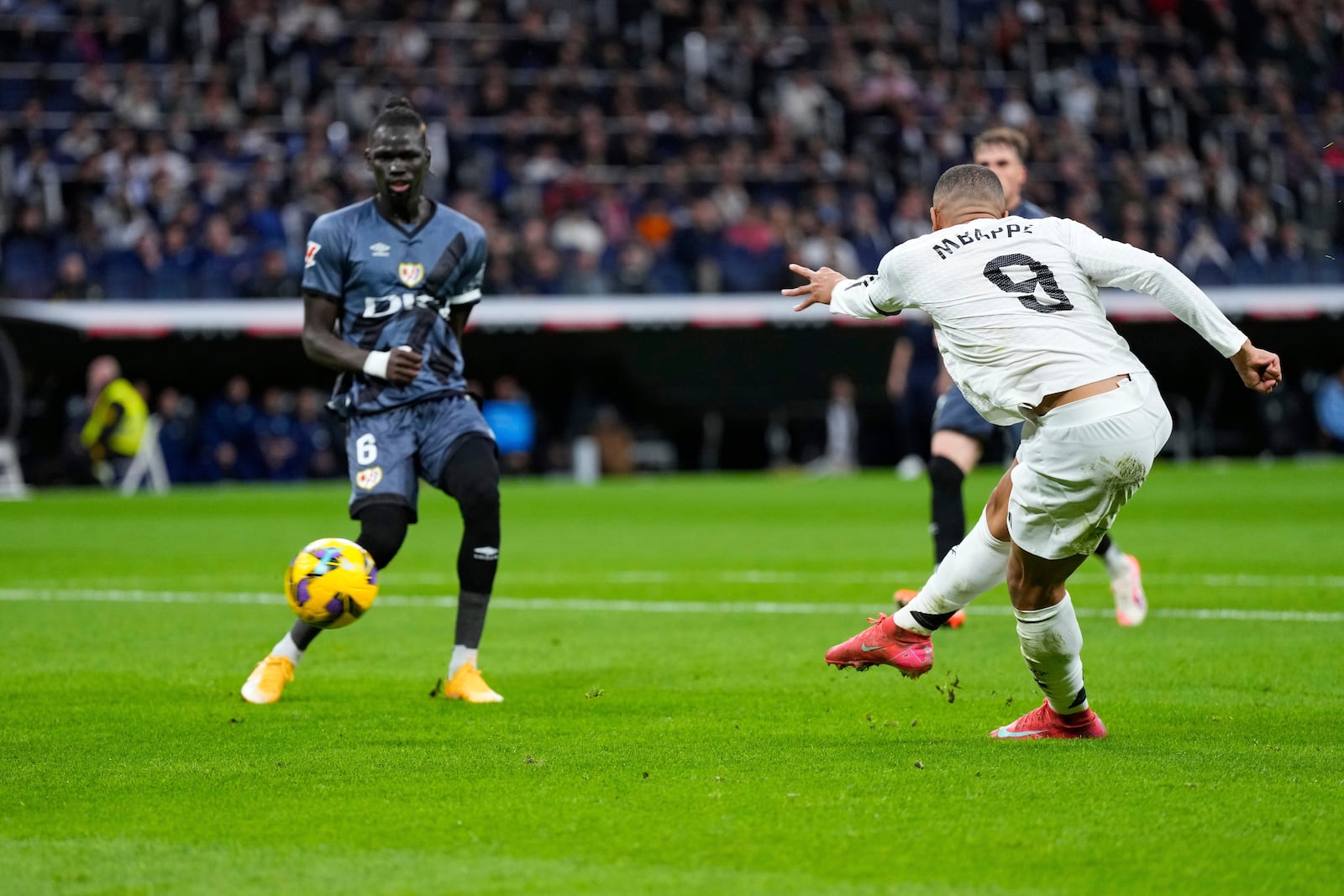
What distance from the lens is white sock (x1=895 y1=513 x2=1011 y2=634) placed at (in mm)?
5875

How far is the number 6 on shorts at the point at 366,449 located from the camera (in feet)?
23.5

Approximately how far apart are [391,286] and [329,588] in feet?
4.55

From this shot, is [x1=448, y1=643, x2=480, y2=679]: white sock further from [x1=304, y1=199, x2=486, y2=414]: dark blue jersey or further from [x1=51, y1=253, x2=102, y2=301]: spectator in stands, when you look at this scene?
[x1=51, y1=253, x2=102, y2=301]: spectator in stands

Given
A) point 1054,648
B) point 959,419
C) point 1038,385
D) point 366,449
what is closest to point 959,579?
point 1054,648

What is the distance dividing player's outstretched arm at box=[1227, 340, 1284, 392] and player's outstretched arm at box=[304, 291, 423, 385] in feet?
10.5

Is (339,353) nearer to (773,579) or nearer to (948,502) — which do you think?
(948,502)

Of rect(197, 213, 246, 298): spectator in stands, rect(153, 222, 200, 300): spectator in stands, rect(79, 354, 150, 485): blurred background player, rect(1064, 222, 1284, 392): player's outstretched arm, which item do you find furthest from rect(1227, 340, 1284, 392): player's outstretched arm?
Result: rect(153, 222, 200, 300): spectator in stands

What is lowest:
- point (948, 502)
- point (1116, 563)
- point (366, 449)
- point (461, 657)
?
point (1116, 563)

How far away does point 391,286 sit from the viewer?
7.31 metres

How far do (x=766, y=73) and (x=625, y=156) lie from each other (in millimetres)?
3982

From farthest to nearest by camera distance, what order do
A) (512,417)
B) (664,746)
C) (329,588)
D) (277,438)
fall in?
(512,417)
(277,438)
(329,588)
(664,746)

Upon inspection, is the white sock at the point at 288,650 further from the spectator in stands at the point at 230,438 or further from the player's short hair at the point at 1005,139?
the spectator in stands at the point at 230,438

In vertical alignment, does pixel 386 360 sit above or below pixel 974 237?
below

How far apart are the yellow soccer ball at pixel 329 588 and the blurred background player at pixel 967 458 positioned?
3342 mm
